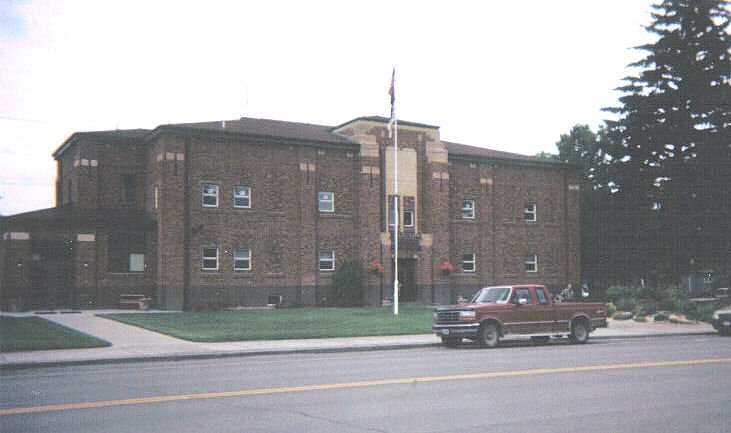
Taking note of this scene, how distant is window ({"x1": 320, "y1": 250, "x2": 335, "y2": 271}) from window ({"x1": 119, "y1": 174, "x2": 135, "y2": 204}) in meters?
10.9

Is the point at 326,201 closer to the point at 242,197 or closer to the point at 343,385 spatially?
the point at 242,197

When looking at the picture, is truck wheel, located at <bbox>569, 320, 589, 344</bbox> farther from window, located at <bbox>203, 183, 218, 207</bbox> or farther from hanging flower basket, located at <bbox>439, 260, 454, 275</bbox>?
window, located at <bbox>203, 183, 218, 207</bbox>

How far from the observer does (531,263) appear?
50.3m

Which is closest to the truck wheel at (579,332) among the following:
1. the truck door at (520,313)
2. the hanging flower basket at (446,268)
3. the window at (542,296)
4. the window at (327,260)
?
the window at (542,296)

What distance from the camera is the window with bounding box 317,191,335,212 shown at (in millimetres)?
43094

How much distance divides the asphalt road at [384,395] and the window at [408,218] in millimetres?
27253

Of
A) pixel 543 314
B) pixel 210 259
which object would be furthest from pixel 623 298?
pixel 210 259

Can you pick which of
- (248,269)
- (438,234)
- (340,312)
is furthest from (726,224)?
(248,269)

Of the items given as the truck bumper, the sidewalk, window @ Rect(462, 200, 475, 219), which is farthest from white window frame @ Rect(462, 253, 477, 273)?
the truck bumper

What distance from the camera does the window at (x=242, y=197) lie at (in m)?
40.9

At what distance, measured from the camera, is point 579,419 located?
9.05 metres

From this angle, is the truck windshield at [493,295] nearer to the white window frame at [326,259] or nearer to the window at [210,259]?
the window at [210,259]

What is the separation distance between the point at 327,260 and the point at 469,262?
994 cm

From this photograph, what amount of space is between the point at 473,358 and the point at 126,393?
8.64m
